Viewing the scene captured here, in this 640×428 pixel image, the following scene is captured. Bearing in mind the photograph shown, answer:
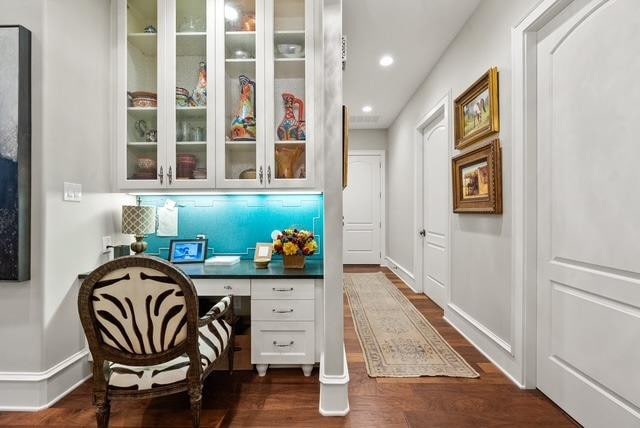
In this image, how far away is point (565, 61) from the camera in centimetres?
164

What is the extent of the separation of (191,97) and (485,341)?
2.99 m

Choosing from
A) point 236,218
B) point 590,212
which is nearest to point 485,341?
point 590,212

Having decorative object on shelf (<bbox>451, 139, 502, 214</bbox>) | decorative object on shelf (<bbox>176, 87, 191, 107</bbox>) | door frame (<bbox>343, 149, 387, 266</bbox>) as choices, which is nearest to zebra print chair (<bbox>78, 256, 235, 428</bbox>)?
decorative object on shelf (<bbox>176, 87, 191, 107</bbox>)

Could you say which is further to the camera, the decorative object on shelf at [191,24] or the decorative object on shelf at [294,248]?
the decorative object on shelf at [191,24]

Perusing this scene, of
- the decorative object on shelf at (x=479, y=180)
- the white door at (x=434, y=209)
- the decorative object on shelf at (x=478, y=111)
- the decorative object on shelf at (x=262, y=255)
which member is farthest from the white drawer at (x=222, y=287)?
the white door at (x=434, y=209)

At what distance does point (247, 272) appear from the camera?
197 cm

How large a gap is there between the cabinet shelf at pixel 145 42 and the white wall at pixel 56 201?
0.73 feet

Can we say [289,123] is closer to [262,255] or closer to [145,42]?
[262,255]

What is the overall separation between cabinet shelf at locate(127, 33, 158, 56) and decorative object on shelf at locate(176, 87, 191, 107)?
0.35m

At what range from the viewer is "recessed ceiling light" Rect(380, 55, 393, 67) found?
10.7 feet

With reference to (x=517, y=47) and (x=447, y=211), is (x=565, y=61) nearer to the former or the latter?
(x=517, y=47)

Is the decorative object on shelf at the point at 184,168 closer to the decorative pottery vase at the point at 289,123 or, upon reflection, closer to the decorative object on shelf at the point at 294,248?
the decorative pottery vase at the point at 289,123

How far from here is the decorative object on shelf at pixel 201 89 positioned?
7.20ft

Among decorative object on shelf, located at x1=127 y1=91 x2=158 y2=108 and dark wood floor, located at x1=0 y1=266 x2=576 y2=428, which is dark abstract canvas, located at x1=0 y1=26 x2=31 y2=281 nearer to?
decorative object on shelf, located at x1=127 y1=91 x2=158 y2=108
